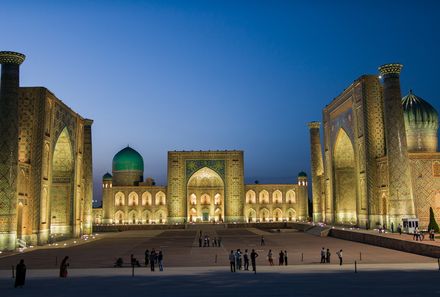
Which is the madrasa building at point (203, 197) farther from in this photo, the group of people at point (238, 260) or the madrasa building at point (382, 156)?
the group of people at point (238, 260)

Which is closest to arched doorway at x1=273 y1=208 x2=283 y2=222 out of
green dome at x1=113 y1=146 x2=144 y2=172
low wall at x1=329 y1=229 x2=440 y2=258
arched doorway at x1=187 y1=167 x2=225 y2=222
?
arched doorway at x1=187 y1=167 x2=225 y2=222

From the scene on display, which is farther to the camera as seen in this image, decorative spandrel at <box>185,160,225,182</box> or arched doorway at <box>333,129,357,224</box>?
decorative spandrel at <box>185,160,225,182</box>

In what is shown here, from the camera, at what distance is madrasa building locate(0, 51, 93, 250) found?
22719mm

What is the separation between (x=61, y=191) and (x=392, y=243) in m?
22.1

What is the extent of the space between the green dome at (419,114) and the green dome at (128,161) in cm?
3413

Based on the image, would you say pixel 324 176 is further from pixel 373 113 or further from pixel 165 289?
pixel 165 289

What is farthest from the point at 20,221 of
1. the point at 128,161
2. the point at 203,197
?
the point at 128,161

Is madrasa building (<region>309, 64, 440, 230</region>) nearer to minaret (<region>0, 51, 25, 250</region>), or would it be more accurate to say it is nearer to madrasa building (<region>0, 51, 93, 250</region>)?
madrasa building (<region>0, 51, 93, 250</region>)

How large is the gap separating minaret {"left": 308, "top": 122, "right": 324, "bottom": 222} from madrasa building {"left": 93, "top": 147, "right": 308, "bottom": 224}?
366 inches

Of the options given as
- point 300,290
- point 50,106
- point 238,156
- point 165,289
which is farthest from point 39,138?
point 238,156

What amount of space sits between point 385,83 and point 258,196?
28.4 m

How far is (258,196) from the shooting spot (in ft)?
181

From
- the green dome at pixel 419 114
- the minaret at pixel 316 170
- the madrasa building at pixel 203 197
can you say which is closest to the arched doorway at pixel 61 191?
the madrasa building at pixel 203 197

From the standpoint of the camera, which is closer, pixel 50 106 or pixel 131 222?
pixel 50 106
